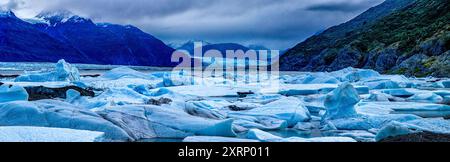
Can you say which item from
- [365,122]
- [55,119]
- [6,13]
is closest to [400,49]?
[365,122]

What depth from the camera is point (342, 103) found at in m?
11.7

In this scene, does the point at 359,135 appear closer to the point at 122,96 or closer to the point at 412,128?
the point at 412,128

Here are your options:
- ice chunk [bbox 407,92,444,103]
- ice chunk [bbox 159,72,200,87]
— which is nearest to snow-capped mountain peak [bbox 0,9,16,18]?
ice chunk [bbox 159,72,200,87]

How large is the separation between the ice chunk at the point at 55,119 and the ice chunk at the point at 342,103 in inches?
224

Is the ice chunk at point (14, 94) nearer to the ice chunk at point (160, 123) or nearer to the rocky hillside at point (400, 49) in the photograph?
the ice chunk at point (160, 123)

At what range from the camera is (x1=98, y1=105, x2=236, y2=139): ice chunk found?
854 centimetres

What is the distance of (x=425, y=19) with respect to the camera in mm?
79438

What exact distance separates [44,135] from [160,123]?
2753 millimetres

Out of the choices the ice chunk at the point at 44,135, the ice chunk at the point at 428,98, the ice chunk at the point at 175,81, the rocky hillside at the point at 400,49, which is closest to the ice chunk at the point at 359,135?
the ice chunk at the point at 44,135

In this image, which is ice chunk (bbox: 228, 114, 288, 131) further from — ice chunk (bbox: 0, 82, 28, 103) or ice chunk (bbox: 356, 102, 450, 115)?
ice chunk (bbox: 0, 82, 28, 103)

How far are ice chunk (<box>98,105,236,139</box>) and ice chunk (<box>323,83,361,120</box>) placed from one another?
12.6 feet
